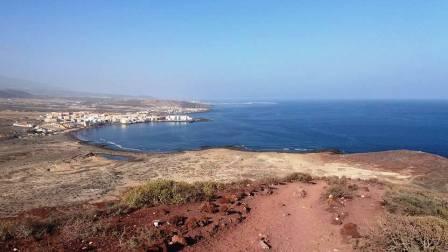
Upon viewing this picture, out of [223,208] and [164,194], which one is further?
[164,194]

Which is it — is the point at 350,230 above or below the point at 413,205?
below

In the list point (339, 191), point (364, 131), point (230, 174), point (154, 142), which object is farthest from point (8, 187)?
point (364, 131)

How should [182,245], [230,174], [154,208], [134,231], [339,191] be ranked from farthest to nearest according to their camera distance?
[230,174] → [339,191] → [154,208] → [134,231] → [182,245]

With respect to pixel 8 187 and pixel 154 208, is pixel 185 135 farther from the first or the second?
pixel 154 208

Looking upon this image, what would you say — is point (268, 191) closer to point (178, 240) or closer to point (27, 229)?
point (178, 240)

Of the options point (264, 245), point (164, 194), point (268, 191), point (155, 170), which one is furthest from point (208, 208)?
point (155, 170)

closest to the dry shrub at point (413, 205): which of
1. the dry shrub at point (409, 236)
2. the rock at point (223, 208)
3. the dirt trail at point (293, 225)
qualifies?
the dirt trail at point (293, 225)

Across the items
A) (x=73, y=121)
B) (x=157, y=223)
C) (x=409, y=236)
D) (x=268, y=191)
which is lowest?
(x=73, y=121)

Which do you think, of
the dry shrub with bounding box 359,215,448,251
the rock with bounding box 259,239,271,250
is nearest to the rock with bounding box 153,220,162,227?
the rock with bounding box 259,239,271,250
